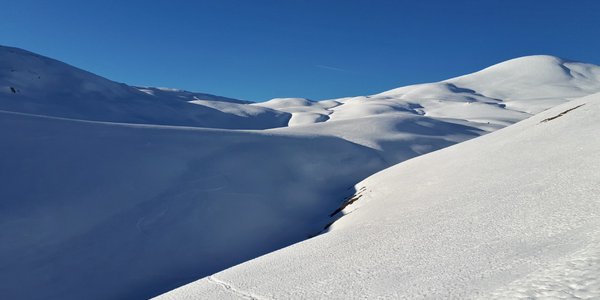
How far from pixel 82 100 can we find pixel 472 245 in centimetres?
3003

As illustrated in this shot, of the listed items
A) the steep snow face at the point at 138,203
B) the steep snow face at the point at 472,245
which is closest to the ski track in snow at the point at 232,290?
the steep snow face at the point at 472,245

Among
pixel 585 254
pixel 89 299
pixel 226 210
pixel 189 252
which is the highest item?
pixel 585 254

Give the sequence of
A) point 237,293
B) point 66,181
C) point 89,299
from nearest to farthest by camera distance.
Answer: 1. point 237,293
2. point 89,299
3. point 66,181

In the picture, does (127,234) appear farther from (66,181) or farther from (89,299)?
(66,181)

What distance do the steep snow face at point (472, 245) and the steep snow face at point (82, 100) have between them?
2173 cm

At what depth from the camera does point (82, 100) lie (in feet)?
90.7

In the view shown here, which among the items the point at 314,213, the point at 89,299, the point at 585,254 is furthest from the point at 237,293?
the point at 314,213

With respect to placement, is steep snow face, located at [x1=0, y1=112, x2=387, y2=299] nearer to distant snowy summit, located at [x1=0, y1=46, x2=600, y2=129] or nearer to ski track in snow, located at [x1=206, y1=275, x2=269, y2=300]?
ski track in snow, located at [x1=206, y1=275, x2=269, y2=300]

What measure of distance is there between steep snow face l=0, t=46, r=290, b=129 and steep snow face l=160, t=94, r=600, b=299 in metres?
21.7

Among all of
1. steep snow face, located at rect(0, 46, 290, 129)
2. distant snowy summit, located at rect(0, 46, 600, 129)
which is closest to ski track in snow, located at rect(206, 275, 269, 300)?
steep snow face, located at rect(0, 46, 290, 129)

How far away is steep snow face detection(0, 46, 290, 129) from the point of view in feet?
77.0

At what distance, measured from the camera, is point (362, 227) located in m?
4.99

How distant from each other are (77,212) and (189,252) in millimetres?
2403

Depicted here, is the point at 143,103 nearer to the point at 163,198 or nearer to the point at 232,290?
the point at 163,198
